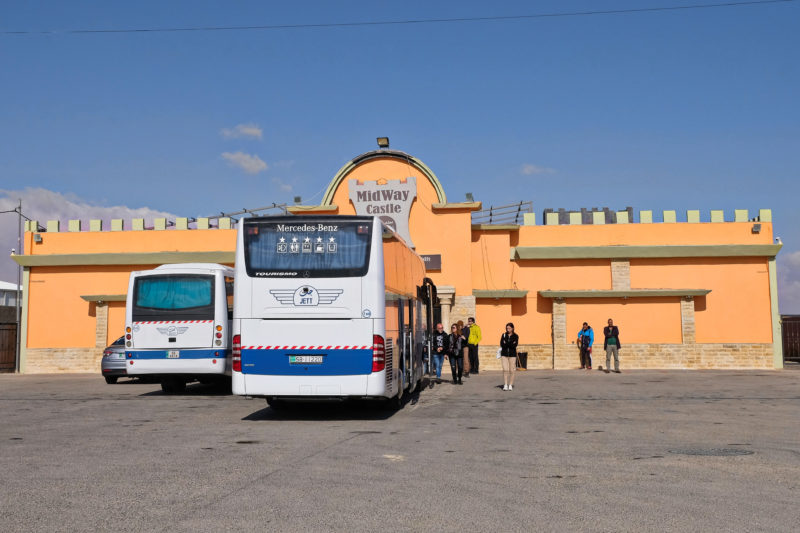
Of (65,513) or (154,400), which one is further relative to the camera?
(154,400)

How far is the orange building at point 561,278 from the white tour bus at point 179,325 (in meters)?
11.8

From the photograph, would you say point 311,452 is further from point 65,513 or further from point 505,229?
point 505,229

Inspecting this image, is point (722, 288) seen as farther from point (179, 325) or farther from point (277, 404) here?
point (277, 404)

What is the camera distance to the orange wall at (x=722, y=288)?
99.4 ft

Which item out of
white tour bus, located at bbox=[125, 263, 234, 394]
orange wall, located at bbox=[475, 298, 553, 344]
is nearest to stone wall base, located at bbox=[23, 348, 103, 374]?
white tour bus, located at bbox=[125, 263, 234, 394]

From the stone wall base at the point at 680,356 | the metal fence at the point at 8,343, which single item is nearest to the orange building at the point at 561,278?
the stone wall base at the point at 680,356

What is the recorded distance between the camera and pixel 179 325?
1958 cm

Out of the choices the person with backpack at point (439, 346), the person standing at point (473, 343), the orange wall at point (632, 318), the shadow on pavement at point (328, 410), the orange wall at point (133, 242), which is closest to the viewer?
the shadow on pavement at point (328, 410)

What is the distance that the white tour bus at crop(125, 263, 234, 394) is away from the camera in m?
19.5

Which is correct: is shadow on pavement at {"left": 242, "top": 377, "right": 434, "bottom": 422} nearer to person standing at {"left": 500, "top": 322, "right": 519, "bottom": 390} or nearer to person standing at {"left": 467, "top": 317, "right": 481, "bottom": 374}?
person standing at {"left": 500, "top": 322, "right": 519, "bottom": 390}

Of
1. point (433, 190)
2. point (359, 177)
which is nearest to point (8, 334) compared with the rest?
point (359, 177)

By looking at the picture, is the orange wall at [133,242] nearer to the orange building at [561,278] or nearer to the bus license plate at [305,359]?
the orange building at [561,278]

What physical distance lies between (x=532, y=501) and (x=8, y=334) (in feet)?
106

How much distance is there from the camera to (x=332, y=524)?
591cm
